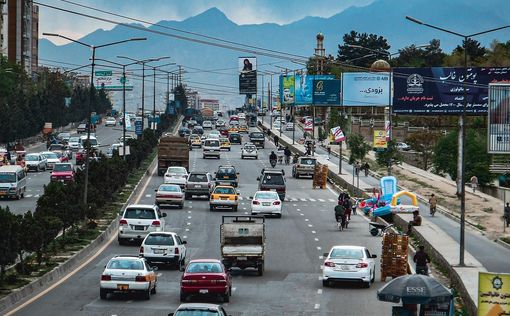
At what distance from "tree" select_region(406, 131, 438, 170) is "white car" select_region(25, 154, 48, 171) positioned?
5071cm

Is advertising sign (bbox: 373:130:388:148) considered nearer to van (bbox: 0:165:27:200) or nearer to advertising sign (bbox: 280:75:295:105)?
van (bbox: 0:165:27:200)

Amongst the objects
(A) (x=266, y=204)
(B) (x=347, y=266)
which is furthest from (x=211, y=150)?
(B) (x=347, y=266)

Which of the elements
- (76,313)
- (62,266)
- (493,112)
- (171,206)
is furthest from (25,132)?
(76,313)

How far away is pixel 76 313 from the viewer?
30.9 m

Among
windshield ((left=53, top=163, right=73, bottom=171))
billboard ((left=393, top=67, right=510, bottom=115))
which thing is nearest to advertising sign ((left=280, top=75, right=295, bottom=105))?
billboard ((left=393, top=67, right=510, bottom=115))

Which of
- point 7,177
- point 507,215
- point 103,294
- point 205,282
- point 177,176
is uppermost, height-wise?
point 7,177

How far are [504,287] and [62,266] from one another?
1883 centimetres

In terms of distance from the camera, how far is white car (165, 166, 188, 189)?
250 feet

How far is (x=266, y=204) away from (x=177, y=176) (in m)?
16.3

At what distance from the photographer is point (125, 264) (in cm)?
3375

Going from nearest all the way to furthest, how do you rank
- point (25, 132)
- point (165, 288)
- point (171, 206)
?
point (165, 288), point (171, 206), point (25, 132)

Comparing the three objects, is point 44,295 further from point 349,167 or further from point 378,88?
point 378,88

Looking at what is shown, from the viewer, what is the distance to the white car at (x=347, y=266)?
3694 centimetres

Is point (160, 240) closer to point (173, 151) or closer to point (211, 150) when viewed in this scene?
point (173, 151)
